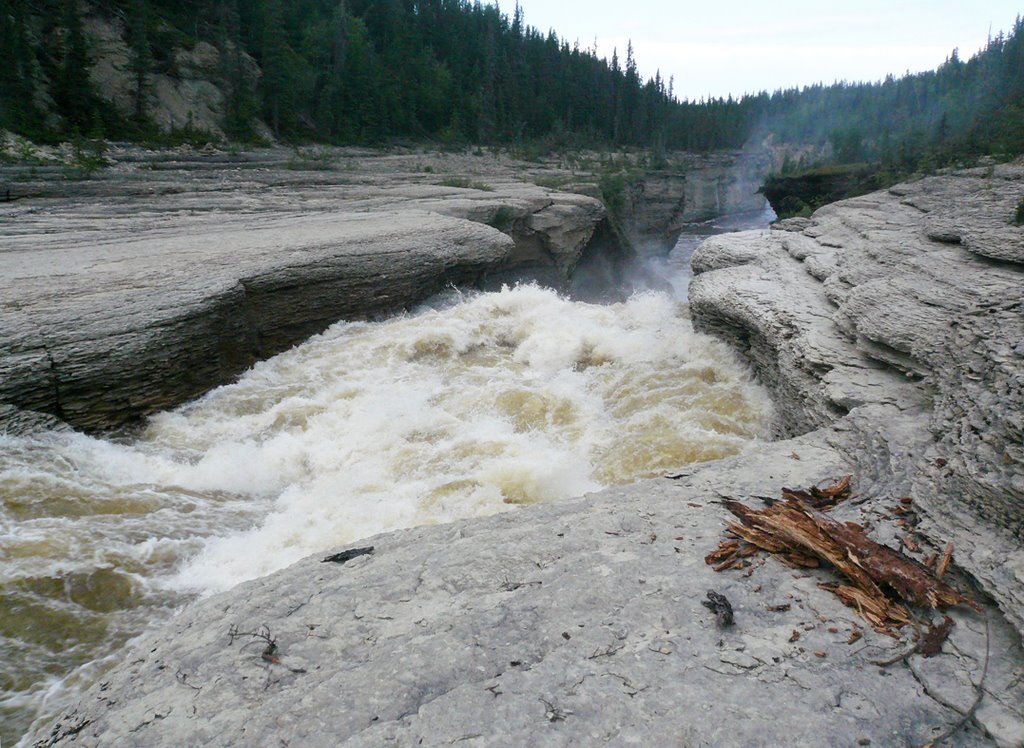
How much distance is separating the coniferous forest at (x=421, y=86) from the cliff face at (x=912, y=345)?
537 inches

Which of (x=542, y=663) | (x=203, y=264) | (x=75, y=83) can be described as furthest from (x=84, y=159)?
(x=542, y=663)

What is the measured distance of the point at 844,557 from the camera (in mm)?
3434

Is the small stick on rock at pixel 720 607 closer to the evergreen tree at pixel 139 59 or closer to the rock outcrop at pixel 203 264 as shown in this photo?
the rock outcrop at pixel 203 264

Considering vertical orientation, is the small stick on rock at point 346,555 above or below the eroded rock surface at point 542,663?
below

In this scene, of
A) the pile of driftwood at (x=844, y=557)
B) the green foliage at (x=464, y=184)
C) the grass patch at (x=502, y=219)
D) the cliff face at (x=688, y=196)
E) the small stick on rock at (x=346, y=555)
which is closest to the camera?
the pile of driftwood at (x=844, y=557)

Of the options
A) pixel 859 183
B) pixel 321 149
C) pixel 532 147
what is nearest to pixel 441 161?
pixel 321 149

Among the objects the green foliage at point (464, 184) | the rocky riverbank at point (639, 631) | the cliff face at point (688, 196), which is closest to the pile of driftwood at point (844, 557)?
the rocky riverbank at point (639, 631)

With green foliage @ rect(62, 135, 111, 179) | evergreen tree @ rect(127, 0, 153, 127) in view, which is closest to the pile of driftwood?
green foliage @ rect(62, 135, 111, 179)

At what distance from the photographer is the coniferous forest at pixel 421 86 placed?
24.2 metres

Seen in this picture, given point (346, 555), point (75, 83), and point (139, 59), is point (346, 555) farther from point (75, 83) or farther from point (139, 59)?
point (139, 59)

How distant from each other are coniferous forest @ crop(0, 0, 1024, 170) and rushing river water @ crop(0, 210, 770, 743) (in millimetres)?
18473

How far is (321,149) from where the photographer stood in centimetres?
3209

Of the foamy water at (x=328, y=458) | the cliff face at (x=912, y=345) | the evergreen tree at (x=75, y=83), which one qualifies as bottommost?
the foamy water at (x=328, y=458)

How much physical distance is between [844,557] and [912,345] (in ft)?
12.1
